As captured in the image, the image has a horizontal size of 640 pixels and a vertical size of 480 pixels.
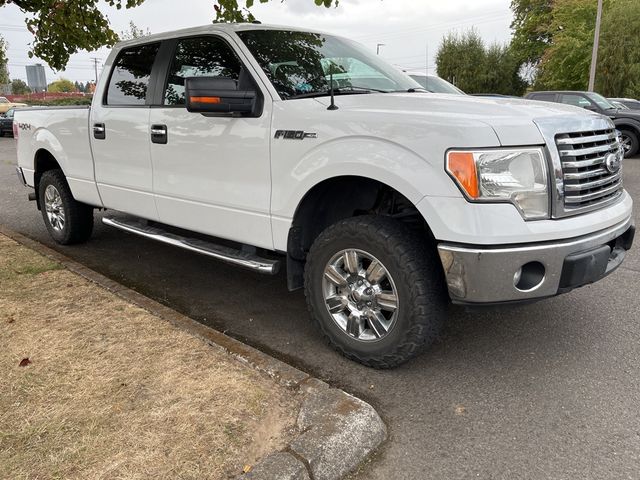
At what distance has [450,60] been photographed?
4397cm

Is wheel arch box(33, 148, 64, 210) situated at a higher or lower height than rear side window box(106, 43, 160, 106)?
lower

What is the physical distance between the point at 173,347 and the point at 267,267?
2.52 ft

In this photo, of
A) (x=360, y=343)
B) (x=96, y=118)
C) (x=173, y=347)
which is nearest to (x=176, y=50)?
(x=96, y=118)

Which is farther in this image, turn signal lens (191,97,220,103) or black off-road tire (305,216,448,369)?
turn signal lens (191,97,220,103)

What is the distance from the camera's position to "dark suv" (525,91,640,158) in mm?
13703

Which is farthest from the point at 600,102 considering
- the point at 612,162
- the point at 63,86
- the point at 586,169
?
the point at 63,86

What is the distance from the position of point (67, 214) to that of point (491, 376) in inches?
177

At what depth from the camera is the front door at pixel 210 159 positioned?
3.62 metres

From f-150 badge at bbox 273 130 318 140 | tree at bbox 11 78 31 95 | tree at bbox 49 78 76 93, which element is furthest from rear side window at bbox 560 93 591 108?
tree at bbox 11 78 31 95

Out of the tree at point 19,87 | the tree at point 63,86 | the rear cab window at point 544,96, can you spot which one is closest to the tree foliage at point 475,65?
the rear cab window at point 544,96

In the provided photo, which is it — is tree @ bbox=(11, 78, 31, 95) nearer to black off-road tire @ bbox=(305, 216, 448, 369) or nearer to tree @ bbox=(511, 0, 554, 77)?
tree @ bbox=(511, 0, 554, 77)

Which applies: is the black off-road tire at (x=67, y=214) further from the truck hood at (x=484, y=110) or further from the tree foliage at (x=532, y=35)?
the tree foliage at (x=532, y=35)

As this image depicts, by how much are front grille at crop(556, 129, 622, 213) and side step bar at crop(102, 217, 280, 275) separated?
1803 mm

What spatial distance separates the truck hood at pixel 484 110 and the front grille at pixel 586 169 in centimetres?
12
